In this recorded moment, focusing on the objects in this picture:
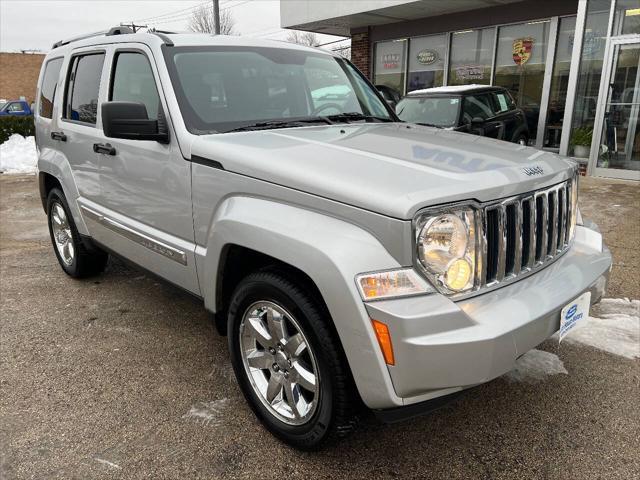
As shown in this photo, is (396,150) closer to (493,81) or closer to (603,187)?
(603,187)

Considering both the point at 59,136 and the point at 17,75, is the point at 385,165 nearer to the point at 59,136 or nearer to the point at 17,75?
the point at 59,136

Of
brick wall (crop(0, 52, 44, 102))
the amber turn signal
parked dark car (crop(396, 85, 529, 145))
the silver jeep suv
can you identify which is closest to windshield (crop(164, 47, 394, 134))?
the silver jeep suv

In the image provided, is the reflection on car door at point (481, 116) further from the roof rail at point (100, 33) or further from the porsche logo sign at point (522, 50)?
the roof rail at point (100, 33)

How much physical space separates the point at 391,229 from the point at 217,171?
104 cm

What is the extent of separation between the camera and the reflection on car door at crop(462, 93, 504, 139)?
9.01m

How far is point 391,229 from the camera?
1.91 metres

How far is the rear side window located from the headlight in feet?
12.5

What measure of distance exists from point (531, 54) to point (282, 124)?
10.8 meters

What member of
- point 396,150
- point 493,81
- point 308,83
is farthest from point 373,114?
point 493,81

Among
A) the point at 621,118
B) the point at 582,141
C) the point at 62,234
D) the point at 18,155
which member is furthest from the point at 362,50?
the point at 62,234

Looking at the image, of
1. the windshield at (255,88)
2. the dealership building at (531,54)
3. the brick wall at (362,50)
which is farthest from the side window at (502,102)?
the windshield at (255,88)

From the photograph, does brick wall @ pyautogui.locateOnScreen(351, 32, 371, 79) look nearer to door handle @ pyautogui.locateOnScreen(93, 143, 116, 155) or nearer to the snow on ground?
door handle @ pyautogui.locateOnScreen(93, 143, 116, 155)

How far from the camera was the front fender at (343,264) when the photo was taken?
6.30ft

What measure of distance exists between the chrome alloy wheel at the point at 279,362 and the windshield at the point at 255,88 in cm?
108
